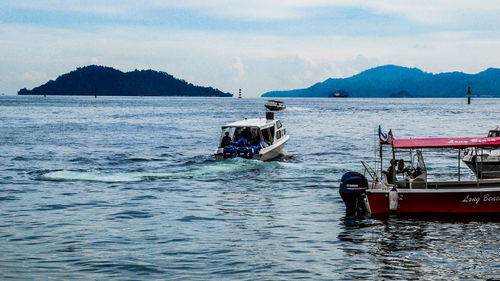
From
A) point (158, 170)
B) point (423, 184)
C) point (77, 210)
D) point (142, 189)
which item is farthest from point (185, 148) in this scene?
point (423, 184)

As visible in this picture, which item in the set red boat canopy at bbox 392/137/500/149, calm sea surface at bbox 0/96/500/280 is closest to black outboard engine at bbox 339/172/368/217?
calm sea surface at bbox 0/96/500/280

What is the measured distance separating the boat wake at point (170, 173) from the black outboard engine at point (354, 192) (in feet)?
40.9

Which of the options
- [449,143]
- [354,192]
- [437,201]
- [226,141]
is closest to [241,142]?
[226,141]

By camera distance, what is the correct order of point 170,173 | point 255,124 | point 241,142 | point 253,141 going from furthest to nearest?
point 255,124 → point 253,141 → point 241,142 → point 170,173

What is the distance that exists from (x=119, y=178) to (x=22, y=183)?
5.01 metres

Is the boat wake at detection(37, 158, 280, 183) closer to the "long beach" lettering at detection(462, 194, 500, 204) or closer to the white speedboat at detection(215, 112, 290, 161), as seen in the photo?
the white speedboat at detection(215, 112, 290, 161)

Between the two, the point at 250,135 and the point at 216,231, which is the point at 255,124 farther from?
the point at 216,231

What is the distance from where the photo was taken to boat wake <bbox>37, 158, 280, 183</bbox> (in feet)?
108

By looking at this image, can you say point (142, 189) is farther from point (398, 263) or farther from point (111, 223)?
point (398, 263)

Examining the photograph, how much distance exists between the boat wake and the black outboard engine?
1248 cm

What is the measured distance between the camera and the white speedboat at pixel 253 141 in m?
37.0

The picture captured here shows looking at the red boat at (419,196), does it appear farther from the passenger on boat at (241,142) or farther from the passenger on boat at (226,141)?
the passenger on boat at (226,141)

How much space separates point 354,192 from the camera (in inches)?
888

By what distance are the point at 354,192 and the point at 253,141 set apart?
708 inches
